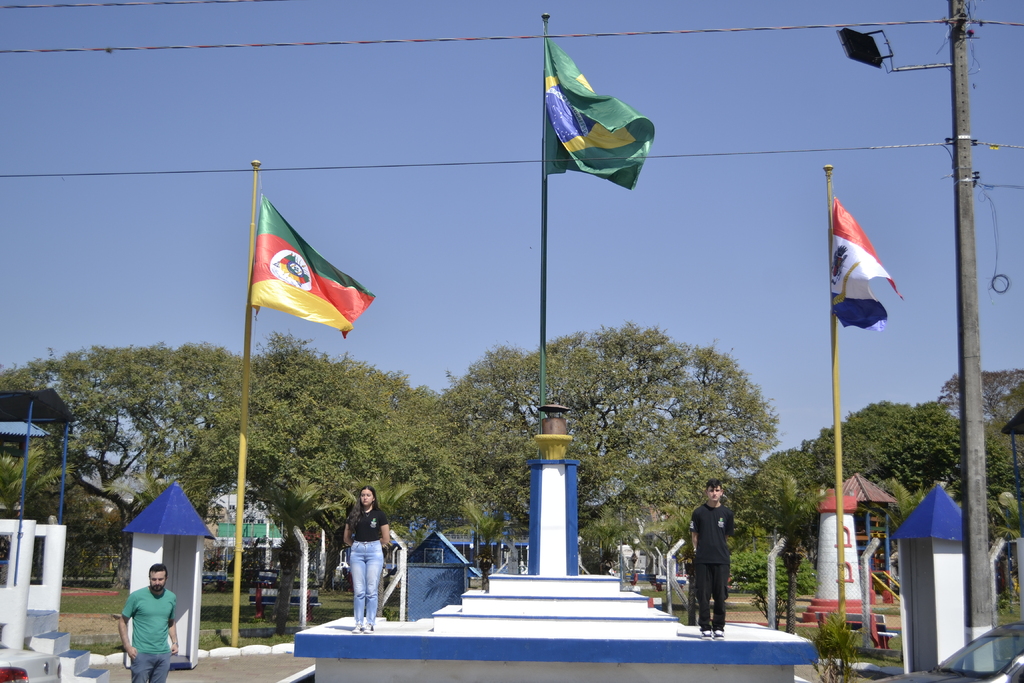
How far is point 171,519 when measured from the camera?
14.8 meters

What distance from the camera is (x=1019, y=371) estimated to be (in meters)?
60.8

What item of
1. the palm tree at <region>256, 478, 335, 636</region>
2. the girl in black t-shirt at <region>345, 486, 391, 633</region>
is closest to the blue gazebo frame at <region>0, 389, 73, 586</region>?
the girl in black t-shirt at <region>345, 486, 391, 633</region>

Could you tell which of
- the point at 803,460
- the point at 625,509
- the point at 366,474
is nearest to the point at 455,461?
the point at 366,474

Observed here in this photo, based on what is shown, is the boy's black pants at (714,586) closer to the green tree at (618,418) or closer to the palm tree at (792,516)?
the palm tree at (792,516)

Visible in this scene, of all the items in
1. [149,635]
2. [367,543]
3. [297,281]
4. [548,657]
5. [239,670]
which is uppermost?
[297,281]

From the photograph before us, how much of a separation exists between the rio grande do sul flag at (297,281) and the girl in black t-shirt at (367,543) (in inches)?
221

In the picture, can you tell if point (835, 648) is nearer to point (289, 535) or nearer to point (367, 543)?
point (367, 543)

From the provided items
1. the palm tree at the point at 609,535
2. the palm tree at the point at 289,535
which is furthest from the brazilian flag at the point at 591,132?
the palm tree at the point at 609,535

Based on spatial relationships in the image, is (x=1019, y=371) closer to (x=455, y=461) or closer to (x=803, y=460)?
(x=803, y=460)

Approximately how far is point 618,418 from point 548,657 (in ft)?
67.4

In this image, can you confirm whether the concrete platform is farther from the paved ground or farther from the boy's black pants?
the paved ground

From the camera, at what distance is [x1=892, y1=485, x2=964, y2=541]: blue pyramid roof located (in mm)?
13688

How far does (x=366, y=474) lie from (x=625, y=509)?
29.0ft

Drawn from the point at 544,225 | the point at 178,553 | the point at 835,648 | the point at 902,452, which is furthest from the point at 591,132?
the point at 902,452
